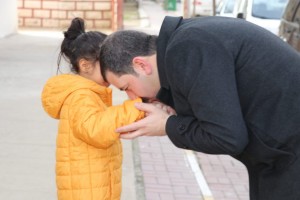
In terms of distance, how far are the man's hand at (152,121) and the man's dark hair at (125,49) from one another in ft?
0.79

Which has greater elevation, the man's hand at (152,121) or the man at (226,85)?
the man at (226,85)

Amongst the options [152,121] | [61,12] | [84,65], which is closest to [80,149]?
[84,65]

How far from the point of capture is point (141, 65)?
247 centimetres

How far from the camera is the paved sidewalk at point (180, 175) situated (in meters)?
5.45

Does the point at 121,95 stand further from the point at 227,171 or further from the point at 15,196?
the point at 15,196

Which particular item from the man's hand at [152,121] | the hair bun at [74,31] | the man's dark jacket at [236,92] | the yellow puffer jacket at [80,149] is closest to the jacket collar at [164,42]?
the man's dark jacket at [236,92]

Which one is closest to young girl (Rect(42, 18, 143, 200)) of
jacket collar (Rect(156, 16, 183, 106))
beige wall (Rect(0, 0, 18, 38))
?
jacket collar (Rect(156, 16, 183, 106))

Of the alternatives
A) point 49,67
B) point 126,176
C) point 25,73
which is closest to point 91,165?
point 126,176

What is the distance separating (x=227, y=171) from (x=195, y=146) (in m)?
3.91

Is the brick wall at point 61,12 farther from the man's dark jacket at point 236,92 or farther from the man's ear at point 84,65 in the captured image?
the man's dark jacket at point 236,92

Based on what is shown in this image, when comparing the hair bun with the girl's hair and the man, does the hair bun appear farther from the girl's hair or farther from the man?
the man

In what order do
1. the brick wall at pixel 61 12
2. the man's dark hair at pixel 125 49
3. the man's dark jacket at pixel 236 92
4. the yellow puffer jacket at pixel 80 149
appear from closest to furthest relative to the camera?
the man's dark jacket at pixel 236 92 → the man's dark hair at pixel 125 49 → the yellow puffer jacket at pixel 80 149 → the brick wall at pixel 61 12

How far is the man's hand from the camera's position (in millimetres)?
2617

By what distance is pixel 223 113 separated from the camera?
2229mm
